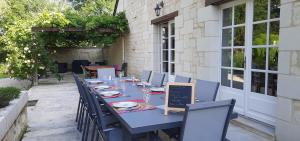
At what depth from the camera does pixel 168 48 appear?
6.48 metres

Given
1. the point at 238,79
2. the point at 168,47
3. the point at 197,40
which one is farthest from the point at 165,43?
the point at 238,79

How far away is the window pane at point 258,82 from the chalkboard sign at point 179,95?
1.67 meters

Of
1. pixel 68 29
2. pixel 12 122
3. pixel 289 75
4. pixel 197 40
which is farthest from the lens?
pixel 68 29

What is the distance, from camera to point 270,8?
3.26 m

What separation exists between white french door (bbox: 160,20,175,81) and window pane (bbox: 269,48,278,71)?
3131 millimetres

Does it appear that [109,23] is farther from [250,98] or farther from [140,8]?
[250,98]

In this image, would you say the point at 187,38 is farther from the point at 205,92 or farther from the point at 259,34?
the point at 205,92

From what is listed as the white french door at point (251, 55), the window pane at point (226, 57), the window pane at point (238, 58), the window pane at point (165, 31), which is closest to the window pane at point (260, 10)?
the white french door at point (251, 55)

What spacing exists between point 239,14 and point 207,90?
165 centimetres

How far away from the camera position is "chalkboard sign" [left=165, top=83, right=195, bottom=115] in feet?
6.97

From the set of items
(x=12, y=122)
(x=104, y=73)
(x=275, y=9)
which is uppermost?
(x=275, y=9)

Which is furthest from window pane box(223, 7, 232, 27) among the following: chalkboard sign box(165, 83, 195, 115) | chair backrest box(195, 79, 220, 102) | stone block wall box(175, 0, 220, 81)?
chalkboard sign box(165, 83, 195, 115)

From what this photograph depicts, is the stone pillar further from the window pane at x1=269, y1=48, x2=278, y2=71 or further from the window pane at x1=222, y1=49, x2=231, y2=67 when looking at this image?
the window pane at x1=222, y1=49, x2=231, y2=67

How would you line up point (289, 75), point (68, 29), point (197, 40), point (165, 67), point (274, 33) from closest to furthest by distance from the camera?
1. point (289, 75)
2. point (274, 33)
3. point (197, 40)
4. point (165, 67)
5. point (68, 29)
